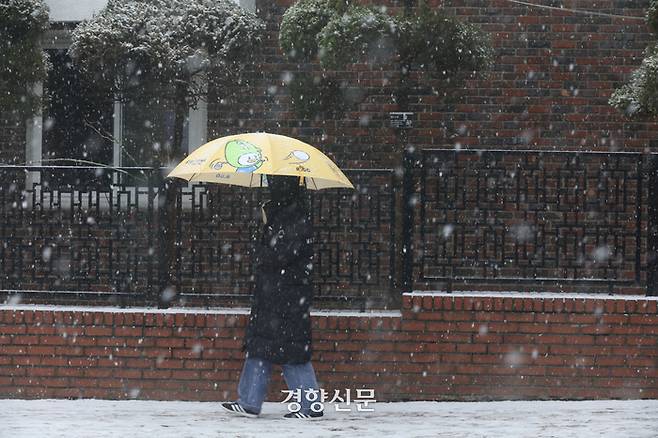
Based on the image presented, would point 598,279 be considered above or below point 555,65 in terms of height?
below

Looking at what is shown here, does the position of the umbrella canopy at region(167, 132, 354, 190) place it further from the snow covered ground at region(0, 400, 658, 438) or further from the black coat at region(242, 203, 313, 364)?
the snow covered ground at region(0, 400, 658, 438)

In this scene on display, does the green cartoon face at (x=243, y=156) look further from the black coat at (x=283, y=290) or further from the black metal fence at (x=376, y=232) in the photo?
the black metal fence at (x=376, y=232)

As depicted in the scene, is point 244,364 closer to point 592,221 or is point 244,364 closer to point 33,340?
point 33,340

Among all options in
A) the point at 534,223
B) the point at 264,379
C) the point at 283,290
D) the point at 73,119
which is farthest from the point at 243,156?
the point at 73,119

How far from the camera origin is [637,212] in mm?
9414

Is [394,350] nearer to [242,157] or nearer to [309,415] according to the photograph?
[309,415]

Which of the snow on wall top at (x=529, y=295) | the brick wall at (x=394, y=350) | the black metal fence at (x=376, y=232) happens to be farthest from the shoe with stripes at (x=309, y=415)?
the snow on wall top at (x=529, y=295)

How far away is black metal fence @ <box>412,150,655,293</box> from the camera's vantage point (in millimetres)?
9344

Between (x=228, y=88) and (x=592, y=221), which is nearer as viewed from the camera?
(x=592, y=221)

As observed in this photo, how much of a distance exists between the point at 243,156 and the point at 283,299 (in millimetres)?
1040

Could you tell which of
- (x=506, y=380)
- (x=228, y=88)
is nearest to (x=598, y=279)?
(x=506, y=380)

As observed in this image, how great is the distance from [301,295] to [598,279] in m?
2.50

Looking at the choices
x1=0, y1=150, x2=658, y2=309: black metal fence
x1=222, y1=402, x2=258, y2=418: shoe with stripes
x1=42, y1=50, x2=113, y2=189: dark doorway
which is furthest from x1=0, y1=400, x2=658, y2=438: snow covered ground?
Result: x1=42, y1=50, x2=113, y2=189: dark doorway

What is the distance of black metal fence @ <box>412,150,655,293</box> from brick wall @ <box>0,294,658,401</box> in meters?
0.28
